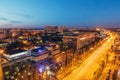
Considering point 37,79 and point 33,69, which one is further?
point 33,69

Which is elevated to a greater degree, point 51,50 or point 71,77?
point 51,50

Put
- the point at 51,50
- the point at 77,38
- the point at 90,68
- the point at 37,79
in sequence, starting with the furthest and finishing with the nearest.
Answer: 1. the point at 77,38
2. the point at 51,50
3. the point at 90,68
4. the point at 37,79

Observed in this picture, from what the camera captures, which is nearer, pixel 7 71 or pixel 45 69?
pixel 7 71

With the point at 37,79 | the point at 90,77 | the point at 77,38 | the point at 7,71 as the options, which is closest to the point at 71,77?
the point at 90,77

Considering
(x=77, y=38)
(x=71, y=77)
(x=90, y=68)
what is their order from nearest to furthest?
(x=71, y=77) → (x=90, y=68) → (x=77, y=38)

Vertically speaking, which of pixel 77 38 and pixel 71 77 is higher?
pixel 77 38

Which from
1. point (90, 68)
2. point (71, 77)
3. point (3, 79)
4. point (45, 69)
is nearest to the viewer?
point (3, 79)

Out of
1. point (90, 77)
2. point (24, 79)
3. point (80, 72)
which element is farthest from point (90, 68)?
point (24, 79)

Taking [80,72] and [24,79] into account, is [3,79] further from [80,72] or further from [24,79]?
[80,72]

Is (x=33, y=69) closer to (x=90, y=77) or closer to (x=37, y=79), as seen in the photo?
(x=37, y=79)
